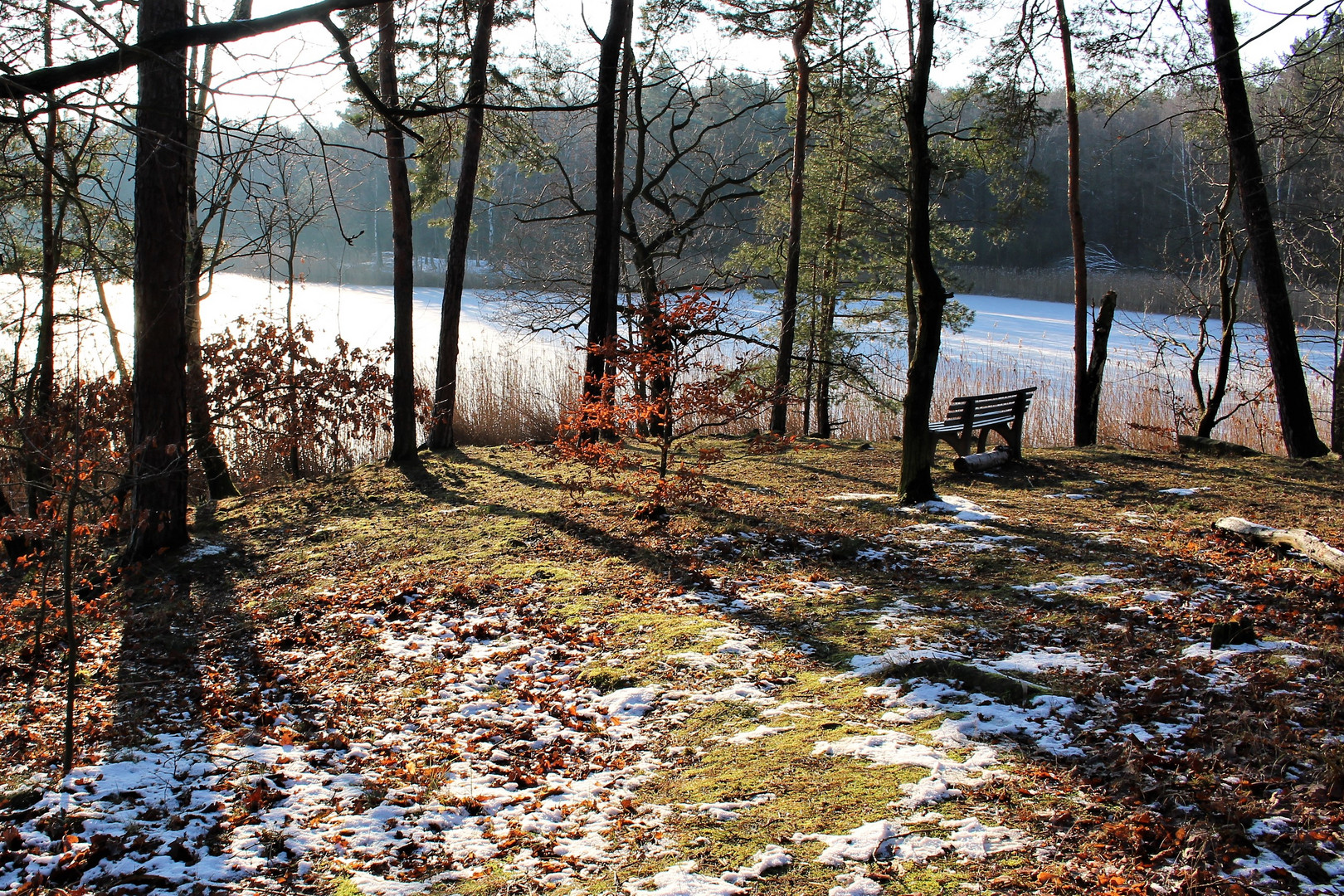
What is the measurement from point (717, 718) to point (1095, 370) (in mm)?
9348

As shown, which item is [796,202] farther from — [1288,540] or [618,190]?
[1288,540]

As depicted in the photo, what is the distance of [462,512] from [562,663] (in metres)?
3.79

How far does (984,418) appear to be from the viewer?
29.1 feet

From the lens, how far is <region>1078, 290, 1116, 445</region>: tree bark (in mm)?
10133

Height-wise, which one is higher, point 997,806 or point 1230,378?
point 1230,378

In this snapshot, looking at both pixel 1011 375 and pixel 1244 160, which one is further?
pixel 1011 375

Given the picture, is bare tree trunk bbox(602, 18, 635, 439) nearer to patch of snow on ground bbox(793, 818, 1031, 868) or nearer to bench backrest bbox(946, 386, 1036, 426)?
bench backrest bbox(946, 386, 1036, 426)

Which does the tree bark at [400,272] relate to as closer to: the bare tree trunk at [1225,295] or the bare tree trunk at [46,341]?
the bare tree trunk at [46,341]

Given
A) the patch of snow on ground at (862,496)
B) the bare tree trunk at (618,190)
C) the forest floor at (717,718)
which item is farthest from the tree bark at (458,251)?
the patch of snow on ground at (862,496)

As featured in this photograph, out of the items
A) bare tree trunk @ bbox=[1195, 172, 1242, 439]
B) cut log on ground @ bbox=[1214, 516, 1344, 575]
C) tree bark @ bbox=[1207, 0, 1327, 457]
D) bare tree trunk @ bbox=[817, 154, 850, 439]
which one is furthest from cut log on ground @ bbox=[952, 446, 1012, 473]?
bare tree trunk @ bbox=[817, 154, 850, 439]

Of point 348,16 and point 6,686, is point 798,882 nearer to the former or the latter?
point 6,686

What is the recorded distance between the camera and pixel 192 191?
736cm

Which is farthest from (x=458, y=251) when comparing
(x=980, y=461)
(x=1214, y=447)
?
(x=1214, y=447)

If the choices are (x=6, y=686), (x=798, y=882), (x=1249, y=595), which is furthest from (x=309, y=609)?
(x=1249, y=595)
